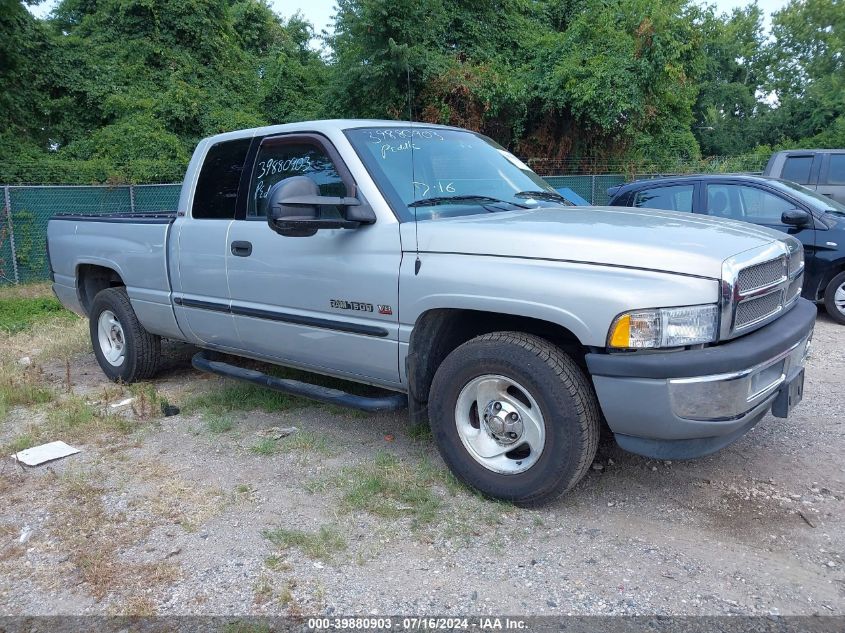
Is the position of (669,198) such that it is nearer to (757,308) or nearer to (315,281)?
(757,308)

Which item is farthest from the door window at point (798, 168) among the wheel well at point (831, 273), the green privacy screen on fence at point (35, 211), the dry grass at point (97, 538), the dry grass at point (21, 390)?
the dry grass at point (97, 538)

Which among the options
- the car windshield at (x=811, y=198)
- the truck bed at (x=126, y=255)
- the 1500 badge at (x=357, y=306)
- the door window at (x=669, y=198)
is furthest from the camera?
the door window at (x=669, y=198)

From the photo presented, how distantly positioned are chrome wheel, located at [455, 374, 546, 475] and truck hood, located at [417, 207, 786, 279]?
665 mm

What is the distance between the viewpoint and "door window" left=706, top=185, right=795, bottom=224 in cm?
791

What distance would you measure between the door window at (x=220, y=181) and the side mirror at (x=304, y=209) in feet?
3.53

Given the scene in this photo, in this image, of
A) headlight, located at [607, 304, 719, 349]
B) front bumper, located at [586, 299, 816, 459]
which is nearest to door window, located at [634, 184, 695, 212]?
front bumper, located at [586, 299, 816, 459]

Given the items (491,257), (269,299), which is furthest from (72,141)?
(491,257)

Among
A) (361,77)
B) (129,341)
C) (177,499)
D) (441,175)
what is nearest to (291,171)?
(441,175)

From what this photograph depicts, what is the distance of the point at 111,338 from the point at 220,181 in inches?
89.0

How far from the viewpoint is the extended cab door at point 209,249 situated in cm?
481

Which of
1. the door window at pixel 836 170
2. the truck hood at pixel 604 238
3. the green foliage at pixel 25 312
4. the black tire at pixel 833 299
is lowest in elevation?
the green foliage at pixel 25 312

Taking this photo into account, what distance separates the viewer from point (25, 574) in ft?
10.5

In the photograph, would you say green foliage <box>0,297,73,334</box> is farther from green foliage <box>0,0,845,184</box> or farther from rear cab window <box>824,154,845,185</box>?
rear cab window <box>824,154,845,185</box>

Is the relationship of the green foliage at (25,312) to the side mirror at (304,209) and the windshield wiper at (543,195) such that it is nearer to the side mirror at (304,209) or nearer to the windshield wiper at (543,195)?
the side mirror at (304,209)
